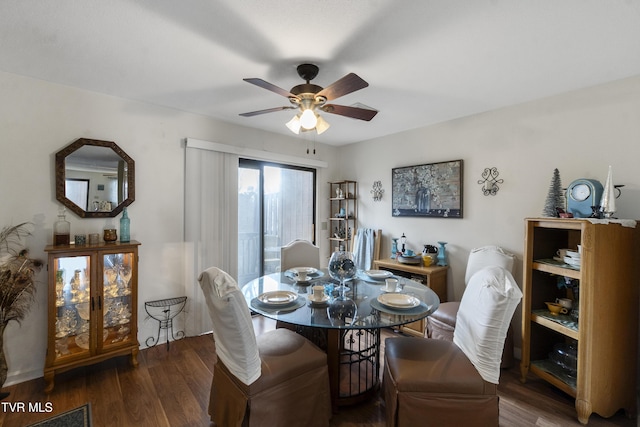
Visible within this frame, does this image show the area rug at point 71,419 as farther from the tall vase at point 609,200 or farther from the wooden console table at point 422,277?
the tall vase at point 609,200

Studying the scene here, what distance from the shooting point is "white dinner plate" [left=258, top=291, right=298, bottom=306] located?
1.86m

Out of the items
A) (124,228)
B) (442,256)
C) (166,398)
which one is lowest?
(166,398)

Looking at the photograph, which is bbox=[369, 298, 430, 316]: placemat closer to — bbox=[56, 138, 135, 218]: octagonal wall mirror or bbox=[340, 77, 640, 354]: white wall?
bbox=[340, 77, 640, 354]: white wall

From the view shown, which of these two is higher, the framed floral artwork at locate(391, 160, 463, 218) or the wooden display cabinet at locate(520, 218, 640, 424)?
the framed floral artwork at locate(391, 160, 463, 218)

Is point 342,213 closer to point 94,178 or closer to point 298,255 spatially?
point 298,255

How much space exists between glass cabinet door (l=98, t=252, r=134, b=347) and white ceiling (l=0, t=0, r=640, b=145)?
149 cm

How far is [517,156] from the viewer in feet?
8.79

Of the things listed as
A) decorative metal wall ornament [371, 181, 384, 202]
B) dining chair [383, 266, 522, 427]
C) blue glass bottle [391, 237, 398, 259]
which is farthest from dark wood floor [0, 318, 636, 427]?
decorative metal wall ornament [371, 181, 384, 202]

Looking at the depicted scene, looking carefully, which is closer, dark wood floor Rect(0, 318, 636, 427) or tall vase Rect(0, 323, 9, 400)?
dark wood floor Rect(0, 318, 636, 427)

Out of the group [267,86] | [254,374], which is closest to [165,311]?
[254,374]

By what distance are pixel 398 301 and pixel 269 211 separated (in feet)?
7.74

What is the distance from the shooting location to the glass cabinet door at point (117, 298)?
2.40 meters

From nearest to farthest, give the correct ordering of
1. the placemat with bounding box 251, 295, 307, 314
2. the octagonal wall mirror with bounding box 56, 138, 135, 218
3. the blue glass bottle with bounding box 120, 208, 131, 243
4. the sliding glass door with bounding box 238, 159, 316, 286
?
the placemat with bounding box 251, 295, 307, 314 < the octagonal wall mirror with bounding box 56, 138, 135, 218 < the blue glass bottle with bounding box 120, 208, 131, 243 < the sliding glass door with bounding box 238, 159, 316, 286

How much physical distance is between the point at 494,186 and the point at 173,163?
328 cm
